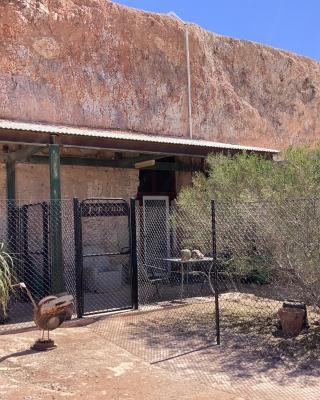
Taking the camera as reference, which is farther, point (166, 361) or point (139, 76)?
point (139, 76)

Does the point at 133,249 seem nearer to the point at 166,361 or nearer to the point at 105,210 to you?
the point at 166,361

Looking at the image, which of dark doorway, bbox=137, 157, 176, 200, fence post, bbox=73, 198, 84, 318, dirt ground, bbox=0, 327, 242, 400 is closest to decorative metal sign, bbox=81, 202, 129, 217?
dark doorway, bbox=137, 157, 176, 200

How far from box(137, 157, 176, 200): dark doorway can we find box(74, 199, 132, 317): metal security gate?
1164 millimetres

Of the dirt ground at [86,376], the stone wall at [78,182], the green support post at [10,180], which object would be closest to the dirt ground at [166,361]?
the dirt ground at [86,376]

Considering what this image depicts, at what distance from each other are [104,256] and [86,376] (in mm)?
5591

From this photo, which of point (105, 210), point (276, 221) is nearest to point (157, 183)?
point (105, 210)

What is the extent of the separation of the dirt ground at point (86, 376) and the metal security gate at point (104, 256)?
110 inches

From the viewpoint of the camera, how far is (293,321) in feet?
23.1

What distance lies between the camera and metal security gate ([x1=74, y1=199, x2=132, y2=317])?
10.4 meters

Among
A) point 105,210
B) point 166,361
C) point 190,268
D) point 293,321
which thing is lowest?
point 166,361

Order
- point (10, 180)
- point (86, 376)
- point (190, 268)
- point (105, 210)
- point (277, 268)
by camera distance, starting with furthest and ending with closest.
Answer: point (105, 210)
point (190, 268)
point (10, 180)
point (277, 268)
point (86, 376)

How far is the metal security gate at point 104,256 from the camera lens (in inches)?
411

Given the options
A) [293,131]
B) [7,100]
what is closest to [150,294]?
[7,100]

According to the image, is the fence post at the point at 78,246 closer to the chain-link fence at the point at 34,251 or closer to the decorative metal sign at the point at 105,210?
the chain-link fence at the point at 34,251
